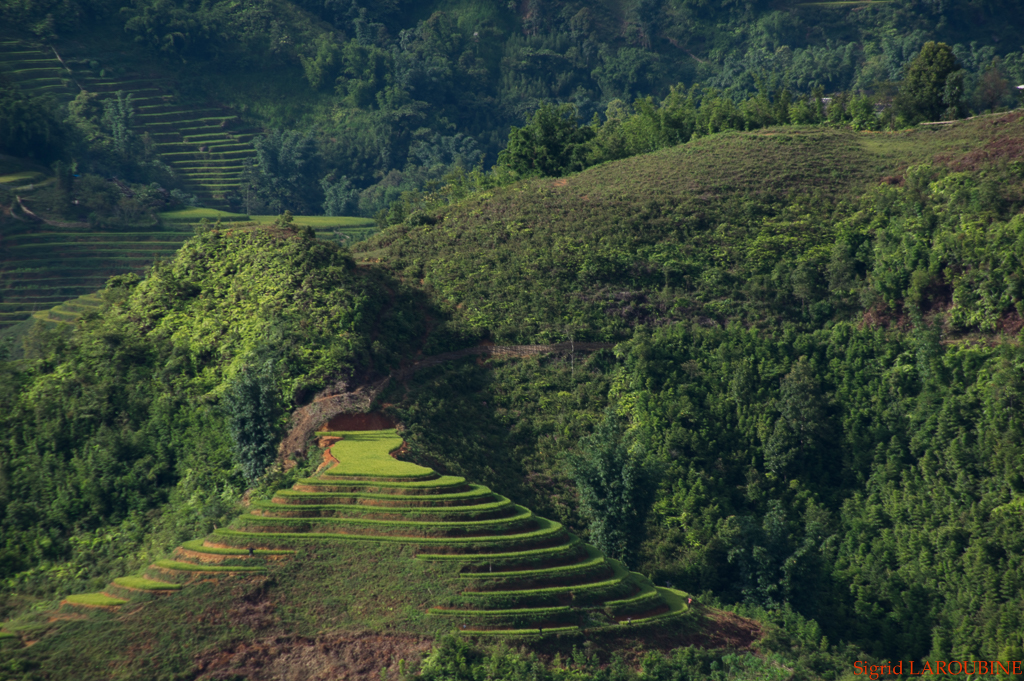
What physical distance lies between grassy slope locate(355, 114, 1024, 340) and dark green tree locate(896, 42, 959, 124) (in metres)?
2.57

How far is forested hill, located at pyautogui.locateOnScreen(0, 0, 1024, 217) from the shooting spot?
95312 mm

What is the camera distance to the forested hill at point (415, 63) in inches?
3752

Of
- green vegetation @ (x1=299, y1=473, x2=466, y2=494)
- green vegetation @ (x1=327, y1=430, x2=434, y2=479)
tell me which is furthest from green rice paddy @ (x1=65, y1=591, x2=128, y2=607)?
green vegetation @ (x1=327, y1=430, x2=434, y2=479)

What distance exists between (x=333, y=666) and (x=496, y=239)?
23373 millimetres

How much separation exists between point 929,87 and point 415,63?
7217 cm

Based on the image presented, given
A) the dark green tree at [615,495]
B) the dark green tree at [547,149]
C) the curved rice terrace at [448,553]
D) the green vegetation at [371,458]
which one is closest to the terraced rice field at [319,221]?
the dark green tree at [547,149]

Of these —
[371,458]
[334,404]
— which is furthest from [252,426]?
[371,458]

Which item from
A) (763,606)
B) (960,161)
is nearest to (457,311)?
(763,606)

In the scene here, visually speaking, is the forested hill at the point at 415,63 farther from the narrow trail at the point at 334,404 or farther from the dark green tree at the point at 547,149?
the narrow trail at the point at 334,404

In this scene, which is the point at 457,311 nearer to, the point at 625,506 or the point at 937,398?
the point at 625,506

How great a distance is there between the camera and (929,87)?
48.0 meters

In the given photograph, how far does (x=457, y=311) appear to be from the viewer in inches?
1496

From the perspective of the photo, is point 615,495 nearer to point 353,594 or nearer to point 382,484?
point 382,484

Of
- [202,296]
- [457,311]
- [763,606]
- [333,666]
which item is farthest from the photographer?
[457,311]
